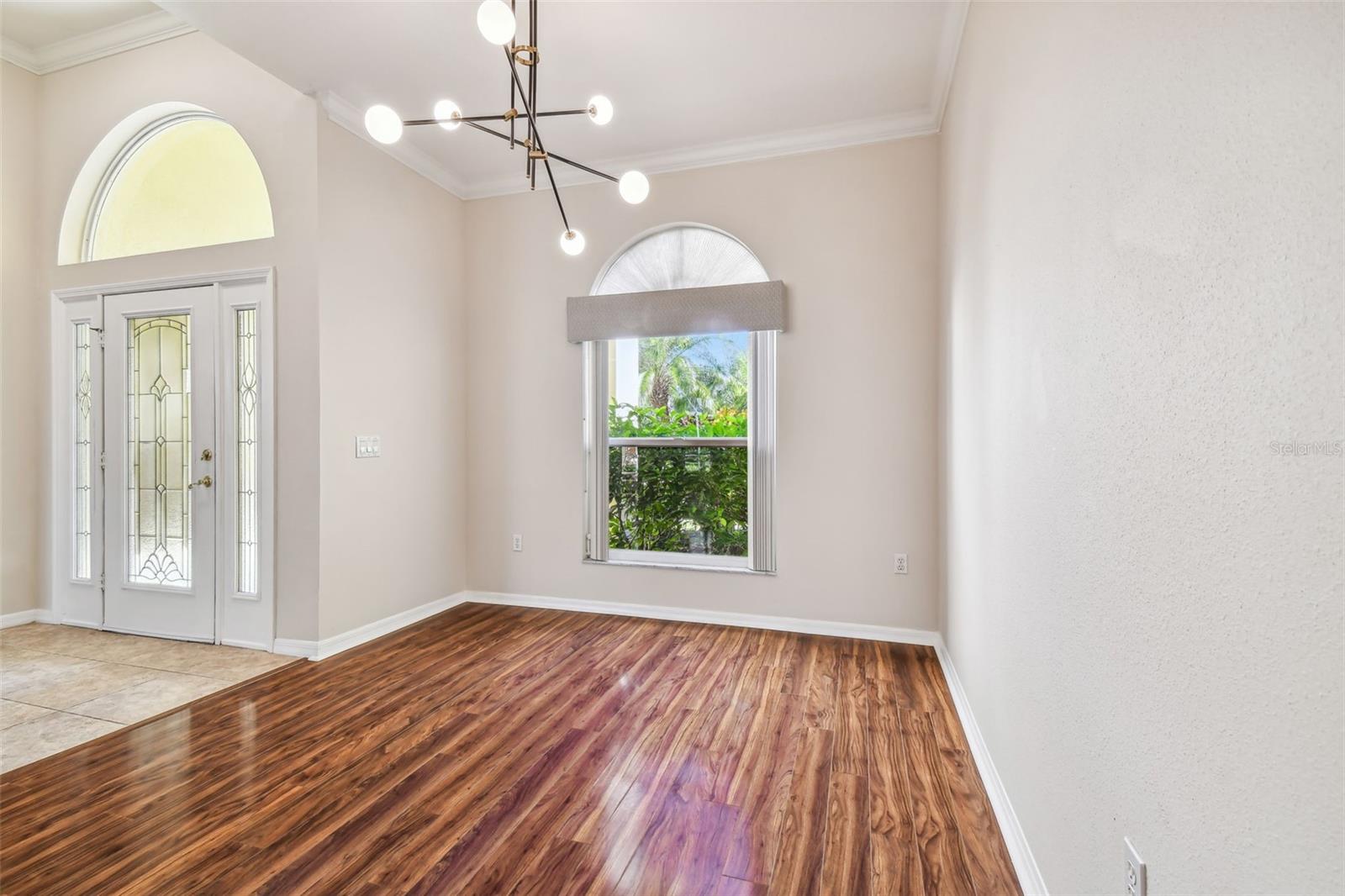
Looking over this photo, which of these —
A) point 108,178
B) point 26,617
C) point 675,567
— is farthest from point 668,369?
point 26,617

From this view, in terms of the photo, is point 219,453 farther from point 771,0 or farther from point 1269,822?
point 1269,822

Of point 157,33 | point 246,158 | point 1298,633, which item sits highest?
point 157,33

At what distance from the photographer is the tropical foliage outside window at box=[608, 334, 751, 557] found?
372 cm

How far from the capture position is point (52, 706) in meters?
2.47

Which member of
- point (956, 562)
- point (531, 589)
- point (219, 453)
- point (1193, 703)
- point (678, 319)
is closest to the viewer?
point (1193, 703)

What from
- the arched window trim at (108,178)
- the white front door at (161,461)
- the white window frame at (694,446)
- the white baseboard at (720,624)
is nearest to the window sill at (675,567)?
the white window frame at (694,446)

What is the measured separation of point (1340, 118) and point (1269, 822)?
0.72 meters

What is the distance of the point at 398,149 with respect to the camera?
354 centimetres

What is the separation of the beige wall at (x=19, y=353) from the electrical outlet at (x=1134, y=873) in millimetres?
5700

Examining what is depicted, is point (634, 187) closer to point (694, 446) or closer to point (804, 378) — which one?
point (804, 378)

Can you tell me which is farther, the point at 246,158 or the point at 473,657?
the point at 246,158

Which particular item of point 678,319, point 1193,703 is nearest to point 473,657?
point 678,319

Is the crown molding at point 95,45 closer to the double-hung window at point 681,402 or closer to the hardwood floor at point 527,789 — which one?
the double-hung window at point 681,402

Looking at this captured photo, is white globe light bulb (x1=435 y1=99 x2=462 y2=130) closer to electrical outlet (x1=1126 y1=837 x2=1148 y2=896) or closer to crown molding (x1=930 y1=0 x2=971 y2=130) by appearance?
crown molding (x1=930 y1=0 x2=971 y2=130)
